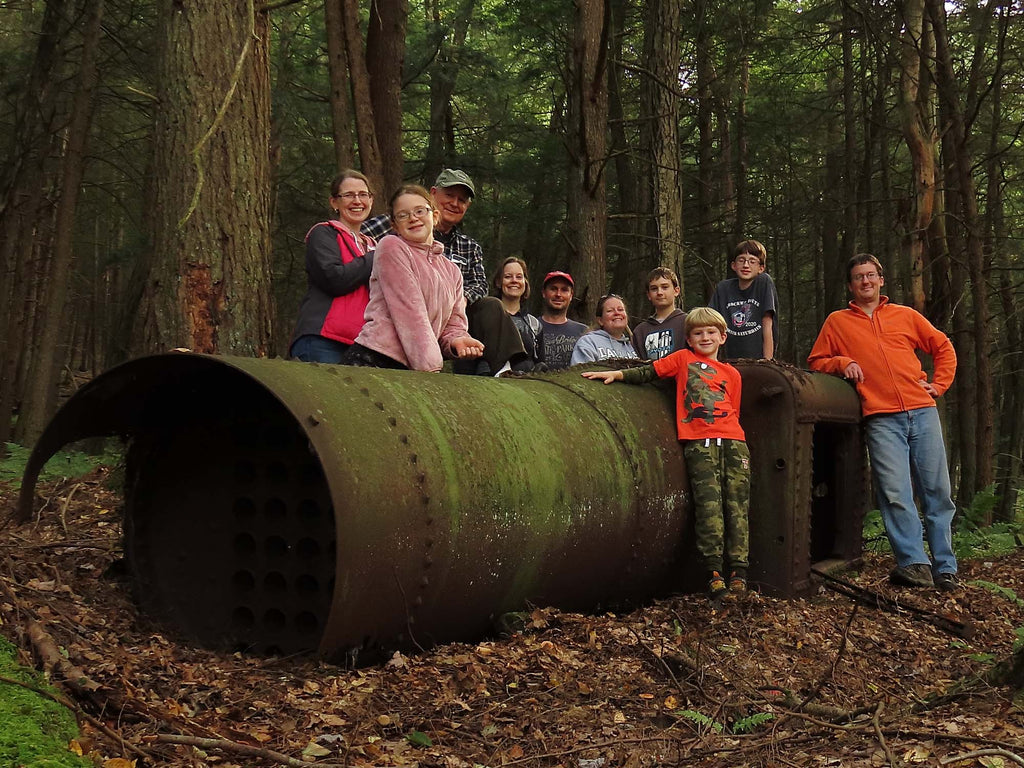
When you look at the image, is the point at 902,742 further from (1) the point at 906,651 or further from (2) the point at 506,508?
(1) the point at 906,651

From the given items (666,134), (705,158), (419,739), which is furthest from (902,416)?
(705,158)

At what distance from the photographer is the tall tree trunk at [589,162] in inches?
446

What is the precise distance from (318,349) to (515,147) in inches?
518

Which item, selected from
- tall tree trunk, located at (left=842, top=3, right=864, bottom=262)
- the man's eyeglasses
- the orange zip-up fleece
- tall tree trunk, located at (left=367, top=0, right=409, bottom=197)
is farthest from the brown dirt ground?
tall tree trunk, located at (left=842, top=3, right=864, bottom=262)

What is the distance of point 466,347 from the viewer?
5.11 metres

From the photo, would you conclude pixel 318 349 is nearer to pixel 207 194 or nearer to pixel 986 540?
pixel 207 194

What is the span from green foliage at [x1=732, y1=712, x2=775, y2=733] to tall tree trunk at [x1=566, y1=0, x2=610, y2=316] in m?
8.36

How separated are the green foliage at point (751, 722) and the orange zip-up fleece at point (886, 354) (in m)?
4.44

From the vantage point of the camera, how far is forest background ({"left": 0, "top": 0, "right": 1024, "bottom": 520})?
236 inches

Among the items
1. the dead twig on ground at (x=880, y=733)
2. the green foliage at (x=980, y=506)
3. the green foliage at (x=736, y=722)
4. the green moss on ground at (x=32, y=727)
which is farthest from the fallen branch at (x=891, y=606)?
the green moss on ground at (x=32, y=727)

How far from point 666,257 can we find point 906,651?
6653 mm

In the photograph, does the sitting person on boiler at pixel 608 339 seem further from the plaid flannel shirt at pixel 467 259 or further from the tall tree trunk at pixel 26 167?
the tall tree trunk at pixel 26 167

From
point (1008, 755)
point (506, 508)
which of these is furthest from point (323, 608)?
point (1008, 755)

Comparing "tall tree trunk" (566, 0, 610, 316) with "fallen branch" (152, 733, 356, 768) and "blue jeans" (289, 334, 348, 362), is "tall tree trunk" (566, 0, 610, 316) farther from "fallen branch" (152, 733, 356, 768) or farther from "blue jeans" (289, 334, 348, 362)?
"fallen branch" (152, 733, 356, 768)
